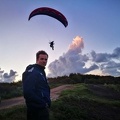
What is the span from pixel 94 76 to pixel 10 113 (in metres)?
31.7

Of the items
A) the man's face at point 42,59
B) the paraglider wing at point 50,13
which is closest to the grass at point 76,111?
the paraglider wing at point 50,13

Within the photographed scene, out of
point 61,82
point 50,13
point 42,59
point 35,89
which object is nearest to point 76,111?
point 50,13

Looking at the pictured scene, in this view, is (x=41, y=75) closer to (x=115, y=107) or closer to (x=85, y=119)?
(x=85, y=119)

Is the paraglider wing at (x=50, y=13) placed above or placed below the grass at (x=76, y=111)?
above

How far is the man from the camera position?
251 inches

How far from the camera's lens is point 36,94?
6.40m

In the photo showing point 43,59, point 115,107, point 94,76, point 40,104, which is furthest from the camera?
point 94,76

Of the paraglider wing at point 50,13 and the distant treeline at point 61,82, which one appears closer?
the paraglider wing at point 50,13

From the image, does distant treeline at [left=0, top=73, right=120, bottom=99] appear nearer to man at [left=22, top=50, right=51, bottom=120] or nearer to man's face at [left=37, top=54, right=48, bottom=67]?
man's face at [left=37, top=54, right=48, bottom=67]

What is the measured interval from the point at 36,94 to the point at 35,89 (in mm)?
109

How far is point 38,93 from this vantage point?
6.44m

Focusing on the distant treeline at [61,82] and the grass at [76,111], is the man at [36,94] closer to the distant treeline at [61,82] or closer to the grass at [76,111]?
the grass at [76,111]

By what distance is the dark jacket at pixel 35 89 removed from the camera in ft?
20.9

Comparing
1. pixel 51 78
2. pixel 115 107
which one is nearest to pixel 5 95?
pixel 115 107
